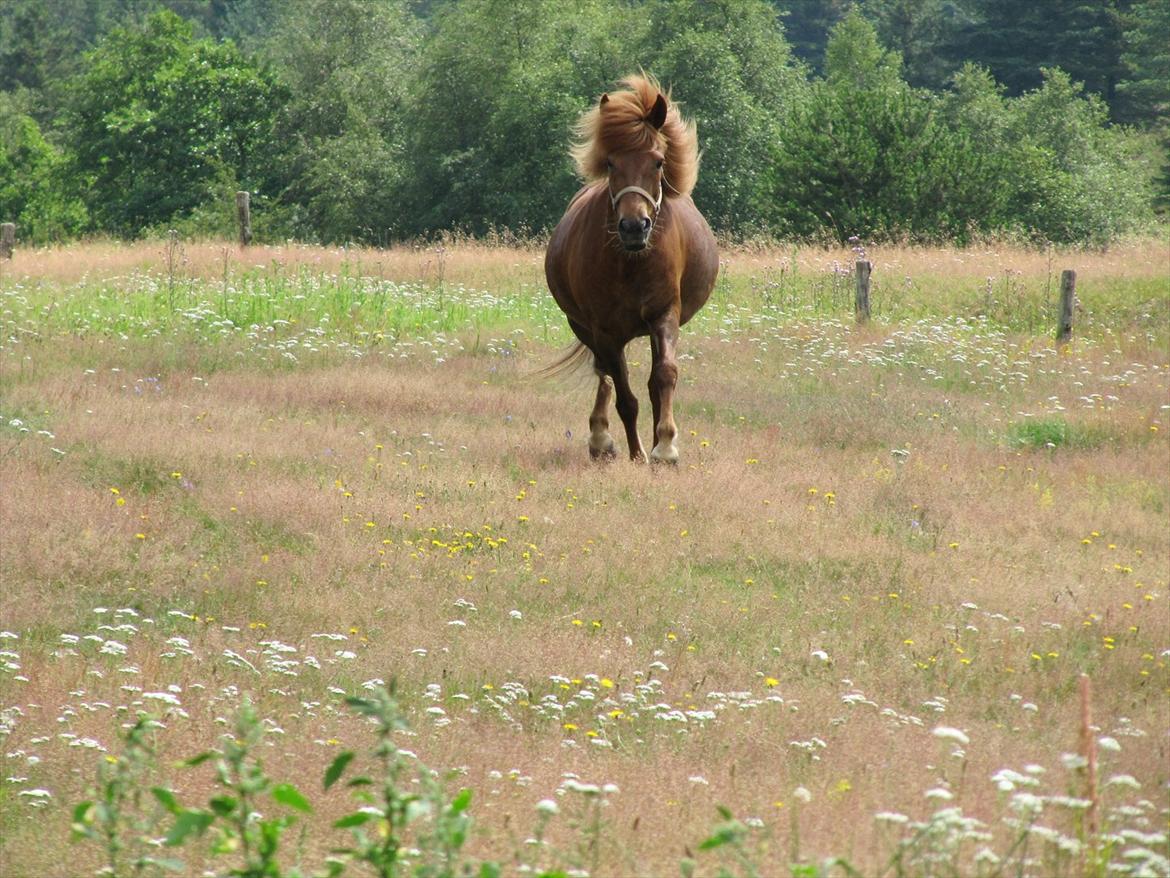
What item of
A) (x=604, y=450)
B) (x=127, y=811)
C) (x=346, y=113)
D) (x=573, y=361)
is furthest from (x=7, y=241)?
(x=346, y=113)

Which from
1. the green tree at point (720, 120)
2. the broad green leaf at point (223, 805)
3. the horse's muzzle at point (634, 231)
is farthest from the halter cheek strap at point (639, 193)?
the green tree at point (720, 120)

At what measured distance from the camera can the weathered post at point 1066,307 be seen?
19.4 meters

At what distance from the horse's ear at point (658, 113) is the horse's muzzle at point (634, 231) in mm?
1052

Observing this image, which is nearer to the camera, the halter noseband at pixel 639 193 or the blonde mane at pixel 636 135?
the halter noseband at pixel 639 193

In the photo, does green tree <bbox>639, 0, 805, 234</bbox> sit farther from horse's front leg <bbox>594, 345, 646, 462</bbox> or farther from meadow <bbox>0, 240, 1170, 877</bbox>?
horse's front leg <bbox>594, 345, 646, 462</bbox>

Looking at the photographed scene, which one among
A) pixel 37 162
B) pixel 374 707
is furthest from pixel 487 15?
pixel 374 707

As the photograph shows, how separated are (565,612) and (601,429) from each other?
424cm

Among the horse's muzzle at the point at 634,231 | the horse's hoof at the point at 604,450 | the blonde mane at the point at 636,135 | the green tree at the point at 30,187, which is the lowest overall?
the green tree at the point at 30,187

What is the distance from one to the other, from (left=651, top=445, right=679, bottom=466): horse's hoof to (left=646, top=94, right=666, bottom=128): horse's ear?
2.35 m

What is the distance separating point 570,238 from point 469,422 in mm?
2029

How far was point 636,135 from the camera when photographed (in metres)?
10.3

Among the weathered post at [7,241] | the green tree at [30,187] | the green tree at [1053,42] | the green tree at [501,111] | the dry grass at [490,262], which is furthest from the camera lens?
the green tree at [1053,42]

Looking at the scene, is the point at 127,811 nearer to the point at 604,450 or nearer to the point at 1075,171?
the point at 604,450

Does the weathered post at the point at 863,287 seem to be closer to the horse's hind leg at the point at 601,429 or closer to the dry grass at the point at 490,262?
the dry grass at the point at 490,262
